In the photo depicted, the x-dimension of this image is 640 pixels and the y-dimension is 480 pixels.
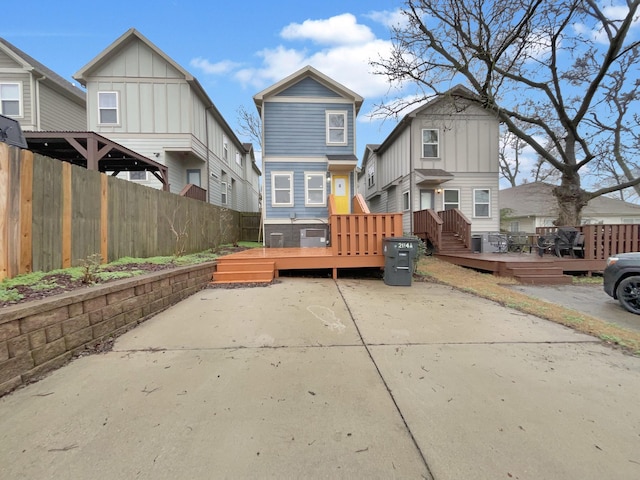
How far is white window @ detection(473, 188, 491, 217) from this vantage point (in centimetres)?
1495

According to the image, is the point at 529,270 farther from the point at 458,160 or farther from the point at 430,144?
the point at 430,144

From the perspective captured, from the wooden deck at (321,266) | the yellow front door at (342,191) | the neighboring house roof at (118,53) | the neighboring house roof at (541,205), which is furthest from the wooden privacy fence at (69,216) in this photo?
the neighboring house roof at (541,205)

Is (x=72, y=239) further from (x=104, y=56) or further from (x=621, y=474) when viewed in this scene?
(x=104, y=56)

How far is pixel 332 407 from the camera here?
2.32m

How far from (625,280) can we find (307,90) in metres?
11.9

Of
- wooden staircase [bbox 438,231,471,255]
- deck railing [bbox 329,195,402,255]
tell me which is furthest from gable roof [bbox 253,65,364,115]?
deck railing [bbox 329,195,402,255]

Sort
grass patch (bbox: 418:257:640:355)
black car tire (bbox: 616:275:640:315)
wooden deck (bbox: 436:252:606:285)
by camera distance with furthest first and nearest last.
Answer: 1. wooden deck (bbox: 436:252:606:285)
2. black car tire (bbox: 616:275:640:315)
3. grass patch (bbox: 418:257:640:355)

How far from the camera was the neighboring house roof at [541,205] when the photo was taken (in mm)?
25703

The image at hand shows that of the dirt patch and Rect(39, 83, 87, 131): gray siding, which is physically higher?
Rect(39, 83, 87, 131): gray siding

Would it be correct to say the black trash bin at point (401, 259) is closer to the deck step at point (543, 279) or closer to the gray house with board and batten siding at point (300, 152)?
the deck step at point (543, 279)

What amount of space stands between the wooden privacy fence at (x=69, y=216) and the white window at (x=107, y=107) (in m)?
7.81

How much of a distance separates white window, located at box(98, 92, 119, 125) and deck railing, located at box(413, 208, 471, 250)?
45.7 ft

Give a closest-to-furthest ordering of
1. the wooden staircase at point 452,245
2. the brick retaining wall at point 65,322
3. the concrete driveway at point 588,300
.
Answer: the brick retaining wall at point 65,322 → the concrete driveway at point 588,300 → the wooden staircase at point 452,245

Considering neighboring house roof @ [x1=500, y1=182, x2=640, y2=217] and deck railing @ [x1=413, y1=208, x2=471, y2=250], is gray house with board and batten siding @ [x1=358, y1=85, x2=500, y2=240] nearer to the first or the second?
deck railing @ [x1=413, y1=208, x2=471, y2=250]
